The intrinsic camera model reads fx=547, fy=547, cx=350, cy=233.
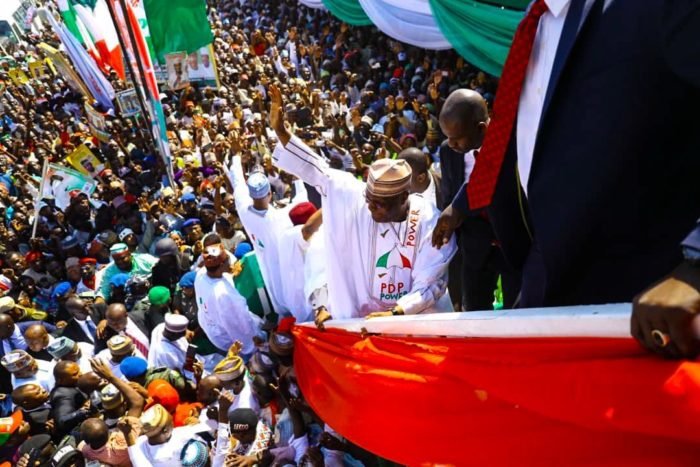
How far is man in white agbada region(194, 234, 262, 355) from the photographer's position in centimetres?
400

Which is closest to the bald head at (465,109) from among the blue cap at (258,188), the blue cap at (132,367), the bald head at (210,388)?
the blue cap at (258,188)

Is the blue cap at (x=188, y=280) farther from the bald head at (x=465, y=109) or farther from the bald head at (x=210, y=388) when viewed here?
the bald head at (x=465, y=109)

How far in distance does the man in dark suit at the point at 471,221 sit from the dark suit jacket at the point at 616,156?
28.9 inches

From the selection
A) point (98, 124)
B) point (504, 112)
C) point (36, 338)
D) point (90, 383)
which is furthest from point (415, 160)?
point (98, 124)

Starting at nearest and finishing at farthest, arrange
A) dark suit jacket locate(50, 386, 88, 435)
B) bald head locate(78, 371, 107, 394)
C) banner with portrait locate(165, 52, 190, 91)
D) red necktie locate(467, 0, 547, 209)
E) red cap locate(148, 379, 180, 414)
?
red necktie locate(467, 0, 547, 209), red cap locate(148, 379, 180, 414), dark suit jacket locate(50, 386, 88, 435), bald head locate(78, 371, 107, 394), banner with portrait locate(165, 52, 190, 91)

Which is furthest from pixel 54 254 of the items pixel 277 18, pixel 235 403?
pixel 277 18

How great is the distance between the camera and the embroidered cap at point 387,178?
254cm

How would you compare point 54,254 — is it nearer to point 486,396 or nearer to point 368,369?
point 368,369

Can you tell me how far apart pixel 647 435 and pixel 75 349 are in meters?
4.34

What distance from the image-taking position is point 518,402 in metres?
1.41

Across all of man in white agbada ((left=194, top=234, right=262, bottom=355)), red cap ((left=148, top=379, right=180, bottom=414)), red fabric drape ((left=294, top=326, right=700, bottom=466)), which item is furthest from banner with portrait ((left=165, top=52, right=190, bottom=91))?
red fabric drape ((left=294, top=326, right=700, bottom=466))

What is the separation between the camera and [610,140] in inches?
48.2

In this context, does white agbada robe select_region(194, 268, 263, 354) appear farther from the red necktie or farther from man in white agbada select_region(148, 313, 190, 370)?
the red necktie

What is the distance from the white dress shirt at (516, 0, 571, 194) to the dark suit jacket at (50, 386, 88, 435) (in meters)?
3.47
